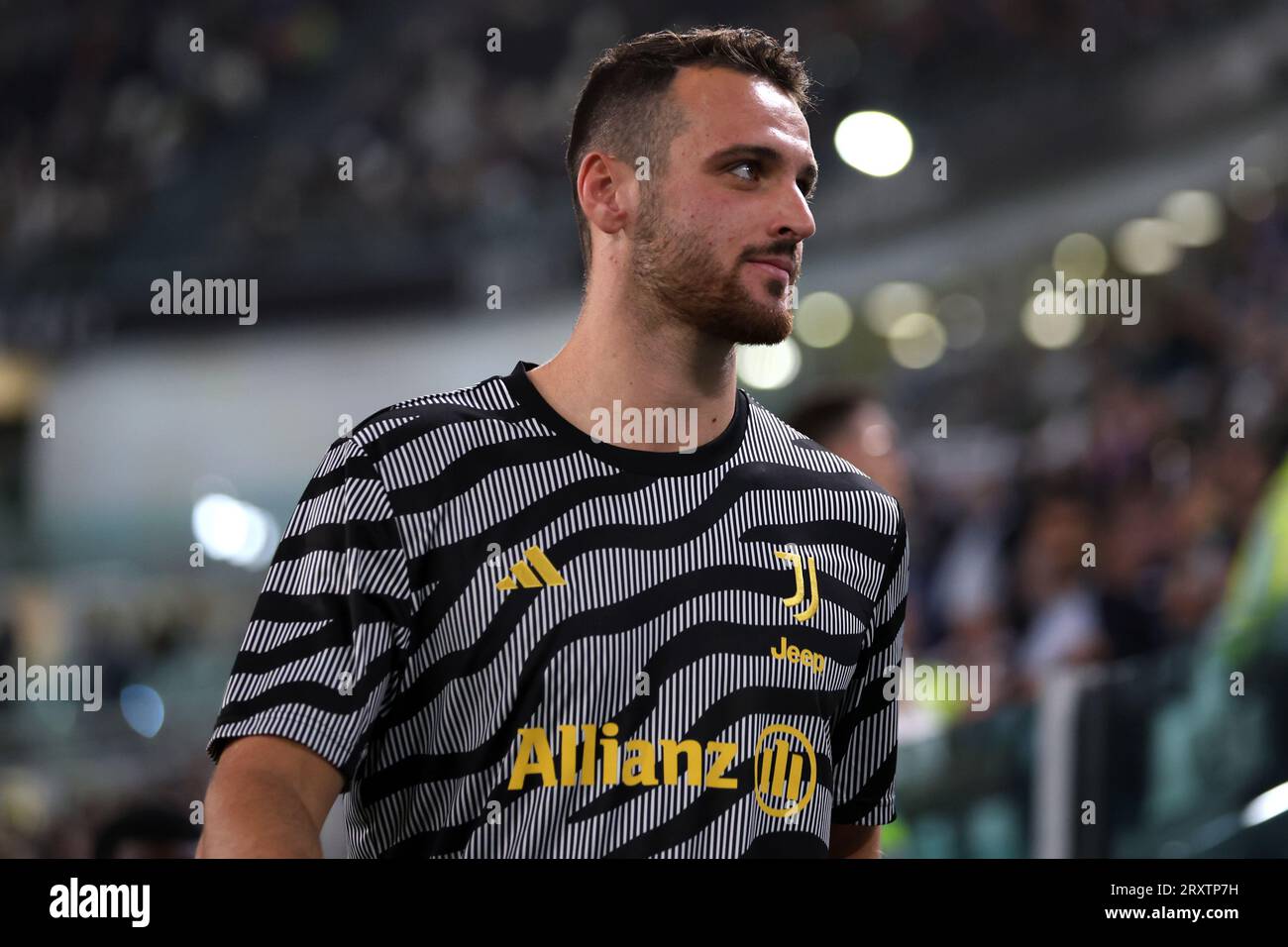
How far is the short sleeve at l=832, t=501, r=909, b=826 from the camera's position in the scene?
5.71 ft

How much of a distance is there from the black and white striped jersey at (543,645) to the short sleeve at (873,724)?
Answer: 0.10 metres

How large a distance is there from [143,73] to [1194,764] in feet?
18.4

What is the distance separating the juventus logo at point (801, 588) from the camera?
5.24ft

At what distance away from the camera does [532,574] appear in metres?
1.52

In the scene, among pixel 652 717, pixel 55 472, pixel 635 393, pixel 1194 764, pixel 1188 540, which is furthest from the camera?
pixel 55 472

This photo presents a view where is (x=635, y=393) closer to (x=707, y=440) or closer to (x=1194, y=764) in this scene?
(x=707, y=440)

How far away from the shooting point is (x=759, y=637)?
5.12 ft

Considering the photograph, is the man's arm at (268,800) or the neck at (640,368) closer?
the man's arm at (268,800)

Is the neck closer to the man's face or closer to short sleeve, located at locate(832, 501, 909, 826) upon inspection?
the man's face

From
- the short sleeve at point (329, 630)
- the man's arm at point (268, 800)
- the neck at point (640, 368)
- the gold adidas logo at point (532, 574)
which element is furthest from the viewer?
the neck at point (640, 368)

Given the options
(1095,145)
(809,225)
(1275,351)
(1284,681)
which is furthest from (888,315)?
(809,225)

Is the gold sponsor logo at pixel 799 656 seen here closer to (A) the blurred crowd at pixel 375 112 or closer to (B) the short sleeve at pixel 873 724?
(B) the short sleeve at pixel 873 724

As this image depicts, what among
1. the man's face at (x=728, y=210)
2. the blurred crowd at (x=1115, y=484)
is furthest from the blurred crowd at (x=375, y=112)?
the man's face at (x=728, y=210)

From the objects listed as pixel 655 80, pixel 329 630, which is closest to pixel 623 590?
pixel 329 630
